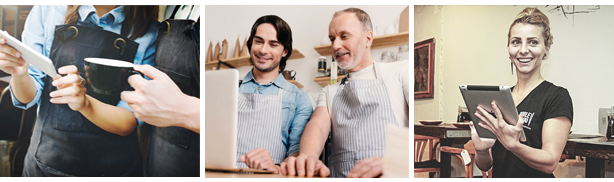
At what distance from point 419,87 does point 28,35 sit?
2269 mm

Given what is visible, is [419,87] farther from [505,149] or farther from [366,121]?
[505,149]

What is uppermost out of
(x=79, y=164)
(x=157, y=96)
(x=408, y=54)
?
(x=408, y=54)

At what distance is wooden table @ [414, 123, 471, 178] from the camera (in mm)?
2336

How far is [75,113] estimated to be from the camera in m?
2.34

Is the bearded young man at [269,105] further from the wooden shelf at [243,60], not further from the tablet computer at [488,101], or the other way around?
the tablet computer at [488,101]

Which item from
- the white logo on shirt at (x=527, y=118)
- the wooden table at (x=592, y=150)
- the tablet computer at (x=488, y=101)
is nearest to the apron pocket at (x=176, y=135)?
the tablet computer at (x=488, y=101)

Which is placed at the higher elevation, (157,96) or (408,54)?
(408,54)

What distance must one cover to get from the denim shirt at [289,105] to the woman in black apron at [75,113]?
2.02 feet

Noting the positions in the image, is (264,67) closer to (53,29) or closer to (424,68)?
(424,68)

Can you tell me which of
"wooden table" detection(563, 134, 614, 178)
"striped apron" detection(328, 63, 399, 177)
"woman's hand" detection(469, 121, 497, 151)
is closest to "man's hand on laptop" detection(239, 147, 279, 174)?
"striped apron" detection(328, 63, 399, 177)

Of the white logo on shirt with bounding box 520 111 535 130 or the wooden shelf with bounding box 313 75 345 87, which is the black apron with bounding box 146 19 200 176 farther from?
the white logo on shirt with bounding box 520 111 535 130

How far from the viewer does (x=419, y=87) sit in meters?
2.34

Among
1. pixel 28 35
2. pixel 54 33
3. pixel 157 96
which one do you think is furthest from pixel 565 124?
pixel 28 35

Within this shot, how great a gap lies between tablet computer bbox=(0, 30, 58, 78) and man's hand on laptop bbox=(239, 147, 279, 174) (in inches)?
47.3
